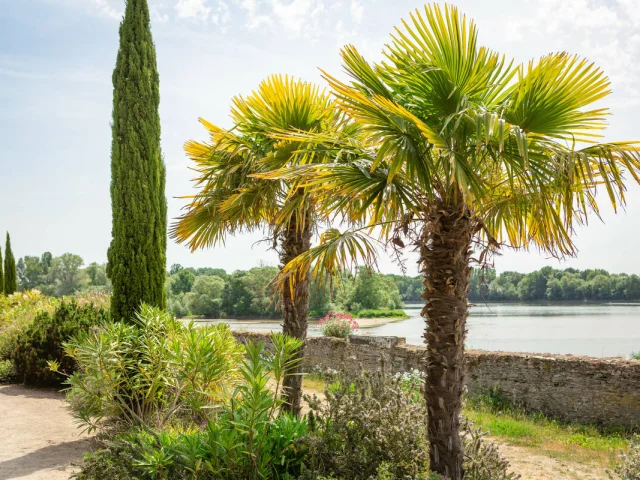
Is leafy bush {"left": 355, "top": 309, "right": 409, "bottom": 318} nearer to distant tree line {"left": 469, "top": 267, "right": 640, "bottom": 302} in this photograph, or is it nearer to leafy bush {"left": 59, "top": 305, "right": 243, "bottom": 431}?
distant tree line {"left": 469, "top": 267, "right": 640, "bottom": 302}

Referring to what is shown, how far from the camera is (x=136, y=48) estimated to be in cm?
873

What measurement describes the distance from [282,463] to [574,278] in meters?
21.7

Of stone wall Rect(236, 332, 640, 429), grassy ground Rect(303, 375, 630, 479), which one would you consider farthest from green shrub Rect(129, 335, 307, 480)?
grassy ground Rect(303, 375, 630, 479)

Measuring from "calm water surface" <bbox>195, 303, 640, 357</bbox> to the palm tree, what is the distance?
403 cm

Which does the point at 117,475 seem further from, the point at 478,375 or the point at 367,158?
the point at 478,375

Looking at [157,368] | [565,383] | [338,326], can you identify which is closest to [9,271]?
[338,326]

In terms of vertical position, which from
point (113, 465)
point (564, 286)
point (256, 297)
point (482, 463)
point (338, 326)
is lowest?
point (482, 463)

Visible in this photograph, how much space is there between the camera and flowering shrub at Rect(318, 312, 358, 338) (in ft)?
41.2

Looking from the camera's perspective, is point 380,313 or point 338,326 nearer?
point 338,326

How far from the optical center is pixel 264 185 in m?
6.64

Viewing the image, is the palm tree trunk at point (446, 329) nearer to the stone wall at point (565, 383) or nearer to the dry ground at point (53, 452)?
the dry ground at point (53, 452)

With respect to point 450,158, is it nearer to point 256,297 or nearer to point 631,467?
point 631,467

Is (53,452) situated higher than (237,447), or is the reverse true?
(237,447)

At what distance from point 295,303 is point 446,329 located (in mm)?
2855
